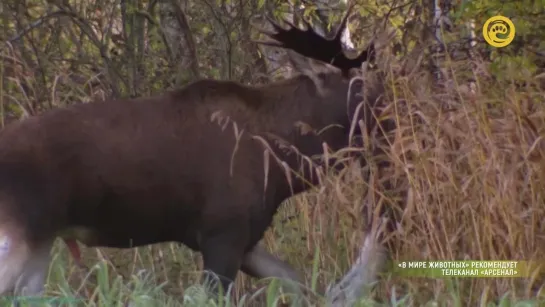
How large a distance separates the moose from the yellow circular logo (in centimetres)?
82

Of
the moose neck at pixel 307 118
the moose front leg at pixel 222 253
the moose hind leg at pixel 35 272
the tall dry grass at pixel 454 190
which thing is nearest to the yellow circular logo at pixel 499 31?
the tall dry grass at pixel 454 190

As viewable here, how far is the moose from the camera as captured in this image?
16.0ft

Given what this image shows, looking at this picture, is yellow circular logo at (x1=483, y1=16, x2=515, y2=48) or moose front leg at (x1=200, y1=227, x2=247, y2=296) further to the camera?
yellow circular logo at (x1=483, y1=16, x2=515, y2=48)

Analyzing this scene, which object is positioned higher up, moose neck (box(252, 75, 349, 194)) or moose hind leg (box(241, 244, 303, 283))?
moose neck (box(252, 75, 349, 194))

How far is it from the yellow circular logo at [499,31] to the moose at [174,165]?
82 centimetres

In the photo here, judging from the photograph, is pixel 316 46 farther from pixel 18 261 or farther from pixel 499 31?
pixel 18 261

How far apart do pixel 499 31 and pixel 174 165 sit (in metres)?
1.99

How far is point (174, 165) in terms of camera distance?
5.18m

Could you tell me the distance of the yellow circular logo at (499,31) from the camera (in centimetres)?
582

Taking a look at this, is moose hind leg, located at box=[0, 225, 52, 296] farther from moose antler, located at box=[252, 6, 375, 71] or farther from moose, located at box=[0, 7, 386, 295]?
moose antler, located at box=[252, 6, 375, 71]

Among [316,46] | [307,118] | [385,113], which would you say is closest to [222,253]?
[307,118]

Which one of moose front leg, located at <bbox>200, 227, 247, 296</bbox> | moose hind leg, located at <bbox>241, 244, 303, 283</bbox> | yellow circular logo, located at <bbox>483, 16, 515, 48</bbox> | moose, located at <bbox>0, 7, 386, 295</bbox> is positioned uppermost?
yellow circular logo, located at <bbox>483, 16, 515, 48</bbox>

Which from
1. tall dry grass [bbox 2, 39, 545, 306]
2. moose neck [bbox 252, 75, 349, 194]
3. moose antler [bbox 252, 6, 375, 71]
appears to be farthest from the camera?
moose antler [bbox 252, 6, 375, 71]

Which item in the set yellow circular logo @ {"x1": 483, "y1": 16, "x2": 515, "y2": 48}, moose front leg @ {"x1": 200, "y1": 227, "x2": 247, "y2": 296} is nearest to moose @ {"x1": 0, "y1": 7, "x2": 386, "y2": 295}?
moose front leg @ {"x1": 200, "y1": 227, "x2": 247, "y2": 296}
